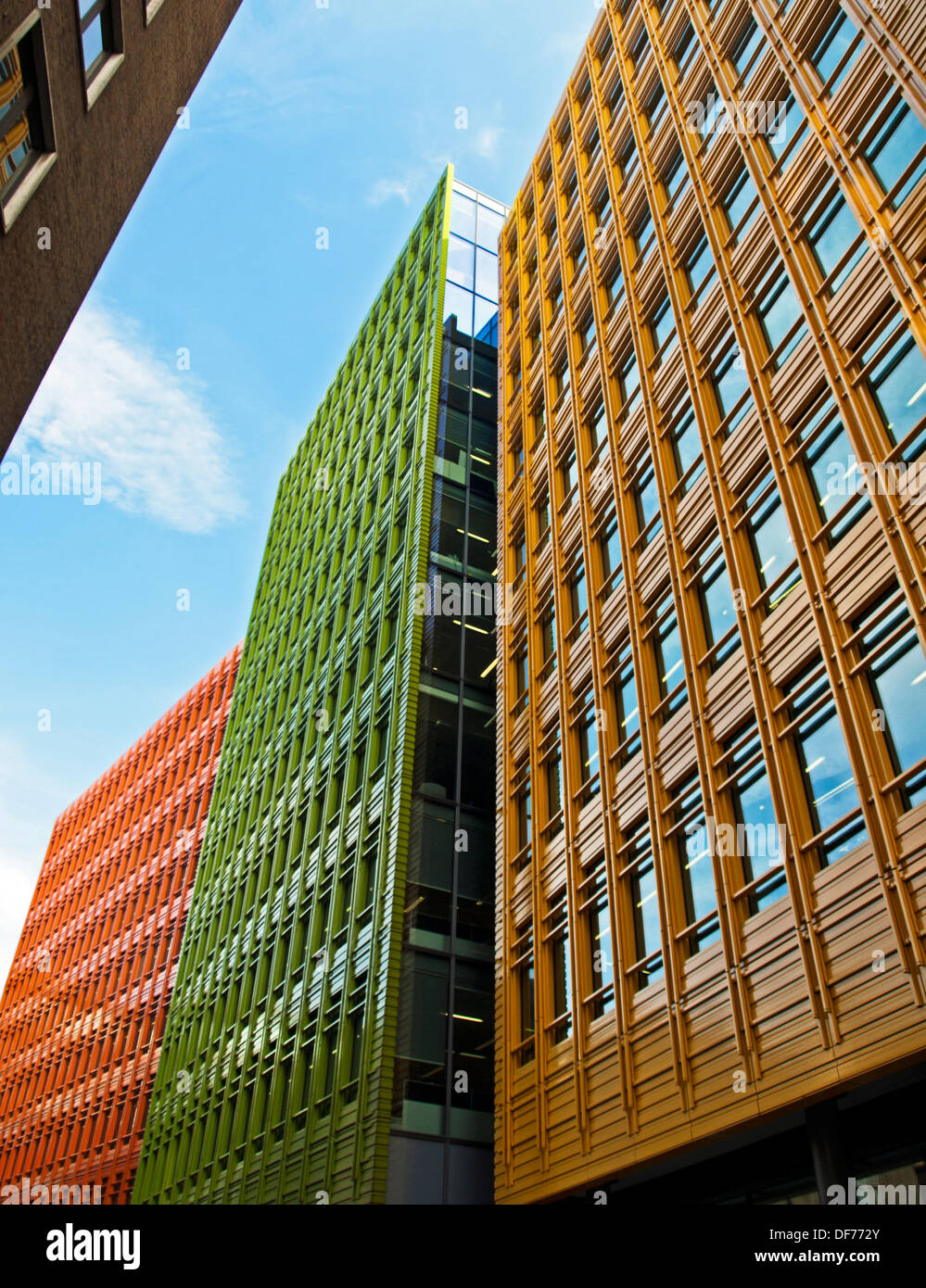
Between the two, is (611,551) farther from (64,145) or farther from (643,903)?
(64,145)

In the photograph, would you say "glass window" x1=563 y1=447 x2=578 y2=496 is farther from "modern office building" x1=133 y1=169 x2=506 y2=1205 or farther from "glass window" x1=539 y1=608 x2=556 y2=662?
"modern office building" x1=133 y1=169 x2=506 y2=1205

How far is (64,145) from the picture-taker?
14977 mm

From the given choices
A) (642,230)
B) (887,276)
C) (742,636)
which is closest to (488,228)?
(642,230)

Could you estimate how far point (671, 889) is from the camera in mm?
18328

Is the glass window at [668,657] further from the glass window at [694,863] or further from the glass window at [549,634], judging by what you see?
the glass window at [549,634]

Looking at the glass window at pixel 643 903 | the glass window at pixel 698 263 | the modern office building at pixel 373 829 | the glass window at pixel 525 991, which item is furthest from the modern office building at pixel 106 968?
the glass window at pixel 698 263

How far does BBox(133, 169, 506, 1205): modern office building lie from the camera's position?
2430 centimetres

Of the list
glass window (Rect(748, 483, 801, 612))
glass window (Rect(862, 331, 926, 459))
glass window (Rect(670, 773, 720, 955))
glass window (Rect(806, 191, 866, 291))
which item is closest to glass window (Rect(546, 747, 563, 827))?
glass window (Rect(670, 773, 720, 955))

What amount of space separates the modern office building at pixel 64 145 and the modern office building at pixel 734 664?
11565mm

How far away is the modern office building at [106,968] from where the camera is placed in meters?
50.7

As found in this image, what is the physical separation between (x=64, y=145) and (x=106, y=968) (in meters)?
53.9

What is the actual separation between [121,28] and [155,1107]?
3858cm

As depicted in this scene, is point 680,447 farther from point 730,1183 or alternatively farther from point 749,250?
point 730,1183

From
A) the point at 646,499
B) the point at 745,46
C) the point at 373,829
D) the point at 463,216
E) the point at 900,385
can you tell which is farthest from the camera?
the point at 463,216
